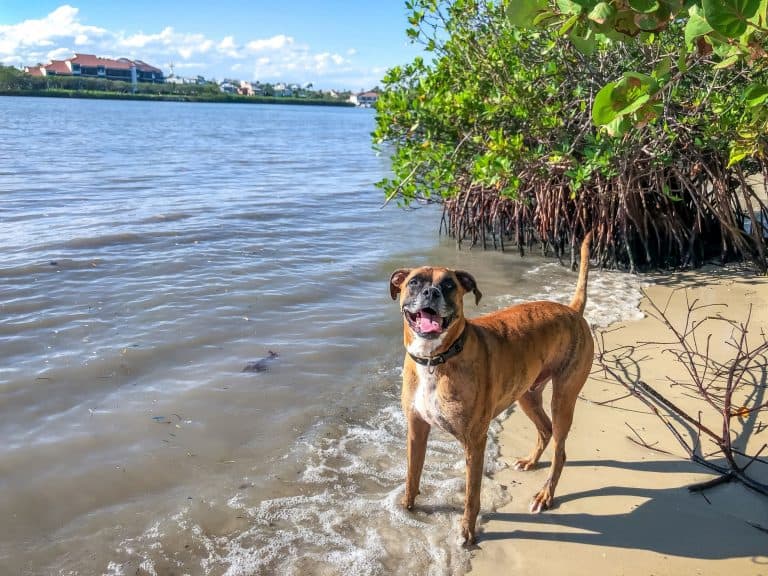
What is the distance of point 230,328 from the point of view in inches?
288

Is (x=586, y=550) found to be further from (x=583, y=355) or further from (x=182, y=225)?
(x=182, y=225)

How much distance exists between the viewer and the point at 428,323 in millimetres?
3379

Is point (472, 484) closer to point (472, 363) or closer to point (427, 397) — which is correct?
point (427, 397)

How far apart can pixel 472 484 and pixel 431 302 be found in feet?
3.60

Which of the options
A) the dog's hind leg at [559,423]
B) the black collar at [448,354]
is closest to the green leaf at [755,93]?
the black collar at [448,354]

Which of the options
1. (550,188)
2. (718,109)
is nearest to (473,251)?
(550,188)

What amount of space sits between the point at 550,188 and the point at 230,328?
526cm

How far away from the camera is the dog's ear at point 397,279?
3852 mm

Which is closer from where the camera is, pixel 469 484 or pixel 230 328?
pixel 469 484

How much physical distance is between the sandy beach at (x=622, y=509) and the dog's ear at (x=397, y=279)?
4.86 ft

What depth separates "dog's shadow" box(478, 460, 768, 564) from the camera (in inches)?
138

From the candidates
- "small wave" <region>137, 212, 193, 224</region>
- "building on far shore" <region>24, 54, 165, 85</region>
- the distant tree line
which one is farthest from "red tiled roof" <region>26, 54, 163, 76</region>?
"small wave" <region>137, 212, 193, 224</region>

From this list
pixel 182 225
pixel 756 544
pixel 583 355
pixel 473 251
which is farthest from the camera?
pixel 182 225

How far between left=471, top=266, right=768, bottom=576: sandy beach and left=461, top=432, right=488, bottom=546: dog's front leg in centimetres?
11
